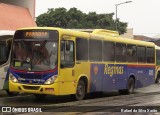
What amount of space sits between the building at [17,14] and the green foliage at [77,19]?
33900 mm

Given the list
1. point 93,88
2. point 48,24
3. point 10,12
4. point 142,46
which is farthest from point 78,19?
point 93,88

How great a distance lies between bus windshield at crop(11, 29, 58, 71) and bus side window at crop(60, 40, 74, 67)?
31 centimetres

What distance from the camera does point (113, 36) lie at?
68.2ft

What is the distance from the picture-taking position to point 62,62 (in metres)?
16.1

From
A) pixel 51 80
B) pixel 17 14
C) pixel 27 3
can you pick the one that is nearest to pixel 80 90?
pixel 51 80

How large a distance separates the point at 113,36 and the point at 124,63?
1460mm

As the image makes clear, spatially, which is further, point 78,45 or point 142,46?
point 142,46

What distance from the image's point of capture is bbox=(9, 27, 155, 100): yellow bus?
627 inches

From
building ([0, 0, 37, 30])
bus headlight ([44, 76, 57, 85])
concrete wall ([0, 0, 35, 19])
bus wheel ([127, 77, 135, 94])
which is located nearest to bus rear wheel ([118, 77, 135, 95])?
bus wheel ([127, 77, 135, 94])

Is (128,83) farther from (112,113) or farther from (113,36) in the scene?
(112,113)

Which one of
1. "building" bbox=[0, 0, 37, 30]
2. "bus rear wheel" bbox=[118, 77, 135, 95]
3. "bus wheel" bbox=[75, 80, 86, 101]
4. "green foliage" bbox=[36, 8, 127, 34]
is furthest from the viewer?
"green foliage" bbox=[36, 8, 127, 34]

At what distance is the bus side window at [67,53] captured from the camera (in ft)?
53.0

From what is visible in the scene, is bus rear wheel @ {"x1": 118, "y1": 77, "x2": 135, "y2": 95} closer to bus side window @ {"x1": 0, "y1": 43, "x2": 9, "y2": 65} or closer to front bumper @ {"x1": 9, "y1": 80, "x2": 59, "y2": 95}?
bus side window @ {"x1": 0, "y1": 43, "x2": 9, "y2": 65}

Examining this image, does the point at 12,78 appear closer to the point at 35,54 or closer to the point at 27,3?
the point at 35,54
